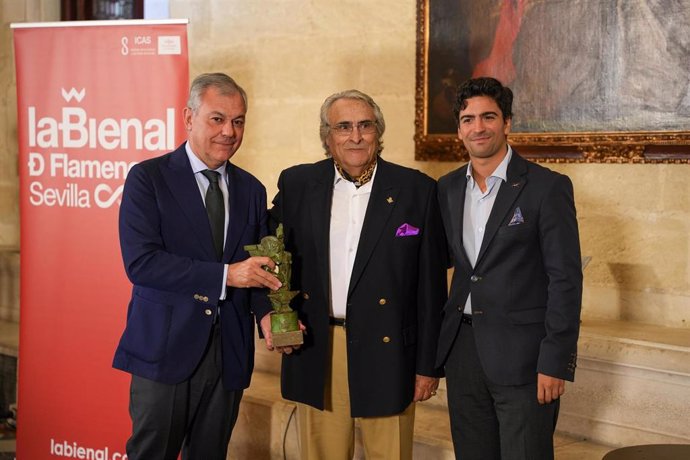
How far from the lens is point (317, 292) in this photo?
322 cm

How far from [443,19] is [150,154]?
2.04 meters

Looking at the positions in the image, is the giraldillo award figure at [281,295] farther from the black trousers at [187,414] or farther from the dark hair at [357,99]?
the dark hair at [357,99]

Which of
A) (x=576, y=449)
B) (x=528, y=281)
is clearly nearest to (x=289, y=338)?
(x=528, y=281)

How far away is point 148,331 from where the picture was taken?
3162 mm

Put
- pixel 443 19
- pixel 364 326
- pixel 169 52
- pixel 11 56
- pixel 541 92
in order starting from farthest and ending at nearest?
pixel 11 56 < pixel 443 19 < pixel 541 92 < pixel 169 52 < pixel 364 326

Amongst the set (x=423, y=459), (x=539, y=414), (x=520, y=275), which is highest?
(x=520, y=275)

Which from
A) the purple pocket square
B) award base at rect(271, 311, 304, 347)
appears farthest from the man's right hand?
the purple pocket square

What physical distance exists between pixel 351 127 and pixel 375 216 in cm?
30

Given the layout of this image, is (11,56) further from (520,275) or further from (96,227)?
(520,275)

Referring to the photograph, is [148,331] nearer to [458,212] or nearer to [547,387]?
[458,212]

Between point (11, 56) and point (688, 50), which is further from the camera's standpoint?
point (11, 56)

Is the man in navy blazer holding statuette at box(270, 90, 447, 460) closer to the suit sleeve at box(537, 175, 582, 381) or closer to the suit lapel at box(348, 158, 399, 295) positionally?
the suit lapel at box(348, 158, 399, 295)

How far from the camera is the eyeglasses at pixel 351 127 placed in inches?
125

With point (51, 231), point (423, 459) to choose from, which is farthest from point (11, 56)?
point (423, 459)
